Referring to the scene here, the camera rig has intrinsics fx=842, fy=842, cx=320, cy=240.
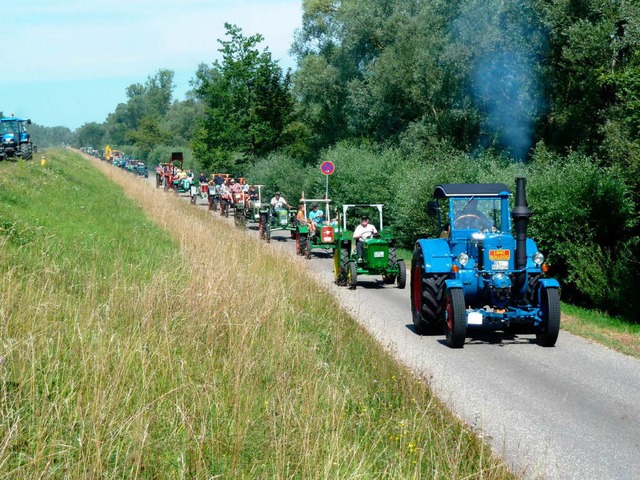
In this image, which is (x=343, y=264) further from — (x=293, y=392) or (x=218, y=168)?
(x=218, y=168)

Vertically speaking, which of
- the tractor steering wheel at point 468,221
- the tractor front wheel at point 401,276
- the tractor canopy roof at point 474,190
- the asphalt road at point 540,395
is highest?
the tractor canopy roof at point 474,190

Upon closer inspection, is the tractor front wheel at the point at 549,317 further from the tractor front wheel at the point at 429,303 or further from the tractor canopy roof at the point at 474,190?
the tractor canopy roof at the point at 474,190

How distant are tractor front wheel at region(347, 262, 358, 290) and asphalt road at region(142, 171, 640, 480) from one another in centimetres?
362

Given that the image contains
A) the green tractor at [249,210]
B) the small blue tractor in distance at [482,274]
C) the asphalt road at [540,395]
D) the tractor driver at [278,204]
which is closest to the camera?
the asphalt road at [540,395]

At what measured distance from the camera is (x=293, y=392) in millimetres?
6910

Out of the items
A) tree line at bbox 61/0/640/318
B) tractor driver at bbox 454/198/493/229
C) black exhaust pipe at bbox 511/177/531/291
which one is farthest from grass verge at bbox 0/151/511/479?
tree line at bbox 61/0/640/318

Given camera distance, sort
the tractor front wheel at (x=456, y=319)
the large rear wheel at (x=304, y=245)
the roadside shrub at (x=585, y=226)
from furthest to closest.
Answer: the large rear wheel at (x=304, y=245)
the roadside shrub at (x=585, y=226)
the tractor front wheel at (x=456, y=319)

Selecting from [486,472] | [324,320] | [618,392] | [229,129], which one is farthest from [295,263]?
[229,129]

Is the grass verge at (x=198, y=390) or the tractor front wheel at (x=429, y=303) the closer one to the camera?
the grass verge at (x=198, y=390)

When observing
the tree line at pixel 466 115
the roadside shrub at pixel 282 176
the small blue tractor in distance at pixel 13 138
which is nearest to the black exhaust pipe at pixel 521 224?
the tree line at pixel 466 115

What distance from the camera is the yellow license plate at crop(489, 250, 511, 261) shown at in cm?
1183

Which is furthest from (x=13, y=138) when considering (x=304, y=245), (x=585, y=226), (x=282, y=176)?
(x=585, y=226)

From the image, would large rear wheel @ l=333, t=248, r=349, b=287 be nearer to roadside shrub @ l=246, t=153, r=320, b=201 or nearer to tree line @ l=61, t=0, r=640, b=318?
tree line @ l=61, t=0, r=640, b=318

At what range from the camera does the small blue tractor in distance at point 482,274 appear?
11391 millimetres
